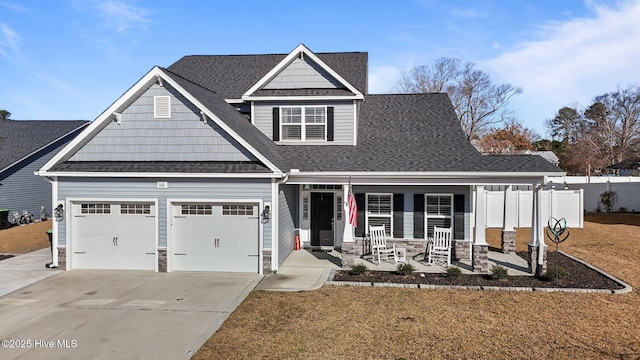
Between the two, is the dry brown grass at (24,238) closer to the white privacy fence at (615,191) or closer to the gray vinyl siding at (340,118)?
the gray vinyl siding at (340,118)

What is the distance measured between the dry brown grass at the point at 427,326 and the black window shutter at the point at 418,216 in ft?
12.3

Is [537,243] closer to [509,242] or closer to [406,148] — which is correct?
[509,242]

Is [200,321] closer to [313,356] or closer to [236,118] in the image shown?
[313,356]

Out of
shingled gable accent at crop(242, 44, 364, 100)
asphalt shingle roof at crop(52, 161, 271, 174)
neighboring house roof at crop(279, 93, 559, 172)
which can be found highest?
shingled gable accent at crop(242, 44, 364, 100)

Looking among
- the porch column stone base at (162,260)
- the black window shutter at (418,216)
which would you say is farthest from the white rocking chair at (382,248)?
the porch column stone base at (162,260)

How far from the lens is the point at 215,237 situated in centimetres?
1202

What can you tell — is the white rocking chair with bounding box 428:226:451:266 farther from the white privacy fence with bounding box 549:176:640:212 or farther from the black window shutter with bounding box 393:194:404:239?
the white privacy fence with bounding box 549:176:640:212

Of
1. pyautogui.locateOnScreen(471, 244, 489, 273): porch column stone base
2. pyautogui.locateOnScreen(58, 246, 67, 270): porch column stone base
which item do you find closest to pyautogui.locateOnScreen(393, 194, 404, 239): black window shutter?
pyautogui.locateOnScreen(471, 244, 489, 273): porch column stone base

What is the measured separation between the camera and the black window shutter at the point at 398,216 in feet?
45.1

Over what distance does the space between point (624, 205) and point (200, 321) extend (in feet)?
92.8

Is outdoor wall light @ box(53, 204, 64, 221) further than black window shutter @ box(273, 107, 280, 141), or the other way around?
black window shutter @ box(273, 107, 280, 141)

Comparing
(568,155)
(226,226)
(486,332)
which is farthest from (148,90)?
(568,155)

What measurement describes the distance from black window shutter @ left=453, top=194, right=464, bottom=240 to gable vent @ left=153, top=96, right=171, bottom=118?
950cm

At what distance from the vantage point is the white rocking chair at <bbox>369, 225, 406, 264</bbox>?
13.1 m
